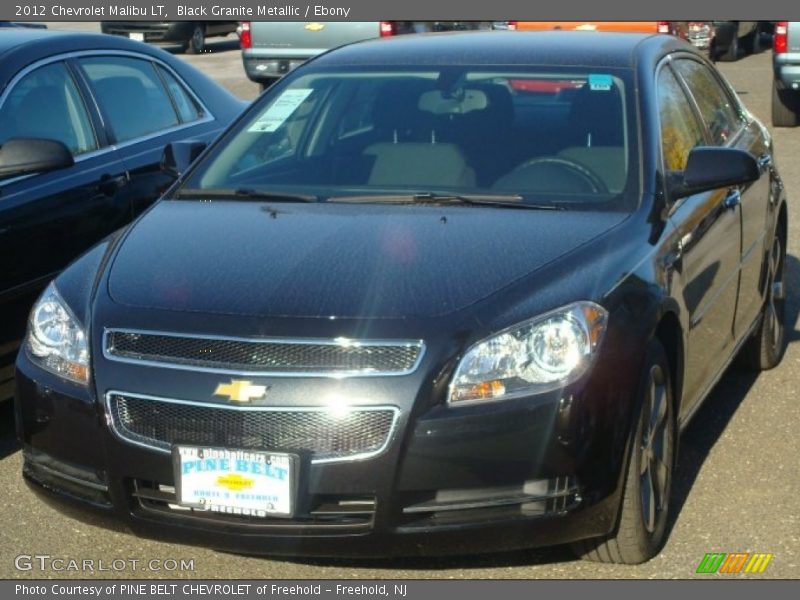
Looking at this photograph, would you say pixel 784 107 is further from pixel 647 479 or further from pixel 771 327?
pixel 647 479

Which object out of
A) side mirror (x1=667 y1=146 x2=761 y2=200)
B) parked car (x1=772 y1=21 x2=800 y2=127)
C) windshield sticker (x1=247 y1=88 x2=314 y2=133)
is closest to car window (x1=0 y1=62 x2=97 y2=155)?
windshield sticker (x1=247 y1=88 x2=314 y2=133)

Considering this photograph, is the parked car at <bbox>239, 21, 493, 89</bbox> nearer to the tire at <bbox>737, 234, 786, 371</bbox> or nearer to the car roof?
the tire at <bbox>737, 234, 786, 371</bbox>

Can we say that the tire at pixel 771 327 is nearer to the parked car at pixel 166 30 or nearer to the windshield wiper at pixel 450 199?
the windshield wiper at pixel 450 199

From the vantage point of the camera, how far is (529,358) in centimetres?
401

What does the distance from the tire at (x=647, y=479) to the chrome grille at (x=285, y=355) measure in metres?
0.76

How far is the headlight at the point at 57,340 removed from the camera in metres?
4.28

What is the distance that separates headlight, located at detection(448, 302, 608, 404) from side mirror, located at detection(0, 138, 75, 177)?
2.58 metres

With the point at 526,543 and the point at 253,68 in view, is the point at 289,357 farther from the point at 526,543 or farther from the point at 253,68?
the point at 253,68

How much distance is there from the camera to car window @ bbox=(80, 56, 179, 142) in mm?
6887

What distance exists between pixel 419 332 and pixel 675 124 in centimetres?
193

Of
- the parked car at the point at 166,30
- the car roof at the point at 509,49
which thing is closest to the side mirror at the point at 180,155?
the car roof at the point at 509,49

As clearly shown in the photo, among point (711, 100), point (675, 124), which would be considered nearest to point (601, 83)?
point (675, 124)

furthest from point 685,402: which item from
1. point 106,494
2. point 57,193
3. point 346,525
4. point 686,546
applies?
point 57,193

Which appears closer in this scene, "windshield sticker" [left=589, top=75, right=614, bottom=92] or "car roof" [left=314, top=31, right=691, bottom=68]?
"windshield sticker" [left=589, top=75, right=614, bottom=92]
